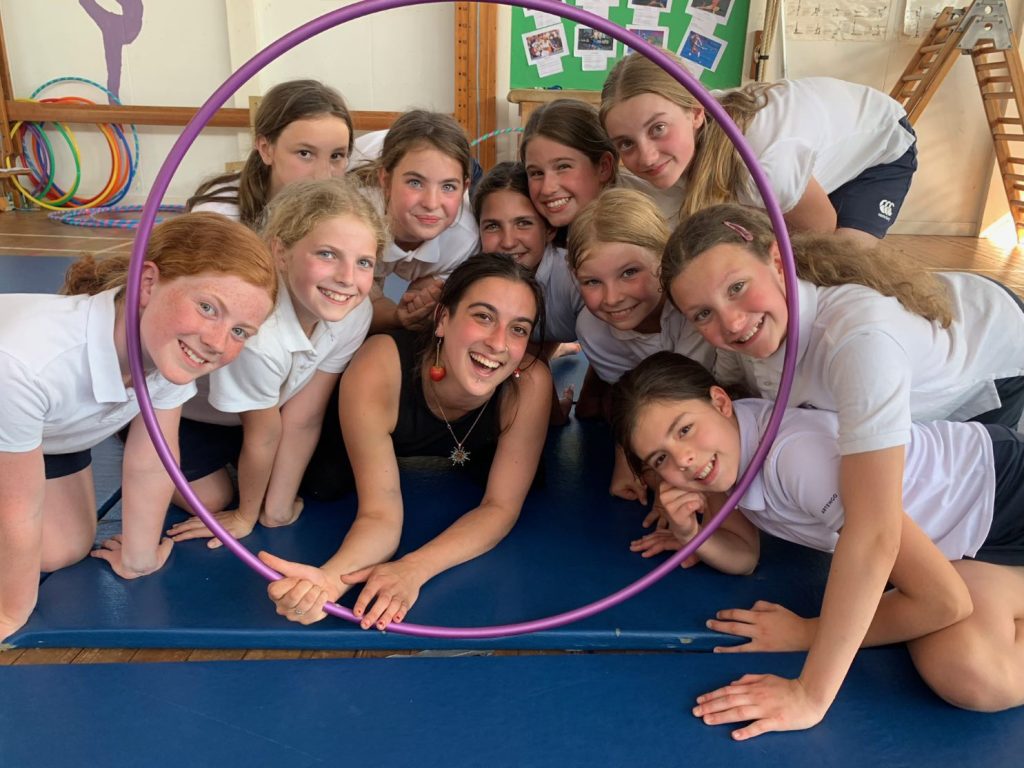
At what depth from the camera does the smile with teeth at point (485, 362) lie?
2.06m

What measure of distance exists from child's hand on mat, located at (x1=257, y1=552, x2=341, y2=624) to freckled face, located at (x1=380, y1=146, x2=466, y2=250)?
Result: 1.15m

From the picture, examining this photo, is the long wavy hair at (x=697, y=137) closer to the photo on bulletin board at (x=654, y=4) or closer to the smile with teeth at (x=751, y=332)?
the smile with teeth at (x=751, y=332)

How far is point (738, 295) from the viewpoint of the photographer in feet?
5.81

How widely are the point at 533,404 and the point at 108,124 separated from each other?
681cm

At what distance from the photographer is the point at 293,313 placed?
2020mm

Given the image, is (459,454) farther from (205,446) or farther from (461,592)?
(205,446)

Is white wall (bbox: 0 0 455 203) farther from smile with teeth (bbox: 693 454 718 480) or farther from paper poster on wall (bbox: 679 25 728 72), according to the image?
smile with teeth (bbox: 693 454 718 480)

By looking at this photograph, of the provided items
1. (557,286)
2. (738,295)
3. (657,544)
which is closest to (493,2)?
(738,295)

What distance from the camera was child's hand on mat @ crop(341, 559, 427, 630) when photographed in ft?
5.76

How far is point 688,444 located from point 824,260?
1.79 ft

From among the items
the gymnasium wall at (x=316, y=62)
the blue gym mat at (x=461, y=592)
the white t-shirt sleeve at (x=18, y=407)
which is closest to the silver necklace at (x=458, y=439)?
the blue gym mat at (x=461, y=592)

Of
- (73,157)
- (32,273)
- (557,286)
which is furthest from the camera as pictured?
(73,157)

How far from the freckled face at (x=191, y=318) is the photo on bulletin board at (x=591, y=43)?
6452mm

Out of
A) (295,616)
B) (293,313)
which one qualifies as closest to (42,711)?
(295,616)
